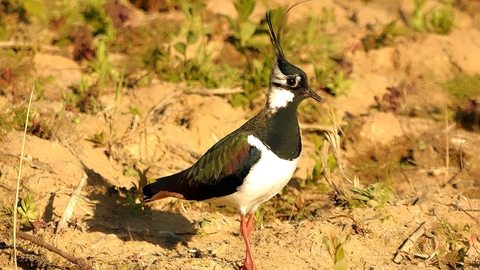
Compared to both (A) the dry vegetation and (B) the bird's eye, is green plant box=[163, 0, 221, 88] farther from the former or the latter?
(B) the bird's eye

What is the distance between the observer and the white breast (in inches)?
186

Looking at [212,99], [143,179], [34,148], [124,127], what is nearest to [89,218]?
[143,179]

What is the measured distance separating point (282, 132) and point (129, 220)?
1.49m

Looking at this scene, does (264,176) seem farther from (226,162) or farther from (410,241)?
(410,241)

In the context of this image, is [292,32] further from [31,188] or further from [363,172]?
[31,188]

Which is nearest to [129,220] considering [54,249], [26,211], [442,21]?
[26,211]

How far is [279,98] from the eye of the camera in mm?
5027

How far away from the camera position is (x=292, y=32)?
27.9ft

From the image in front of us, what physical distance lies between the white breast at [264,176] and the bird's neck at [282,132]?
40mm

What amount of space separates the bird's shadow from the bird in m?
0.36

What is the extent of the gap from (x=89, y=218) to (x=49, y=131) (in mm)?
1173

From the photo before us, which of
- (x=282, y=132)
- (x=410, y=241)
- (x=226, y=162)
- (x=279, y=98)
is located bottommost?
(x=410, y=241)

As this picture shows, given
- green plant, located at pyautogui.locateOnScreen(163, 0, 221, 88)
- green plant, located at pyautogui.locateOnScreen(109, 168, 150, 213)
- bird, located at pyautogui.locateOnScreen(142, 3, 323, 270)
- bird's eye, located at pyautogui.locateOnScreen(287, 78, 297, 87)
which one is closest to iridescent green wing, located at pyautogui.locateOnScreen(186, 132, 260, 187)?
bird, located at pyautogui.locateOnScreen(142, 3, 323, 270)

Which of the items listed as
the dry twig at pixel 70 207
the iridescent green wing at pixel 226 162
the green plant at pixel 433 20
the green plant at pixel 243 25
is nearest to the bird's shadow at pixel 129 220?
the dry twig at pixel 70 207
